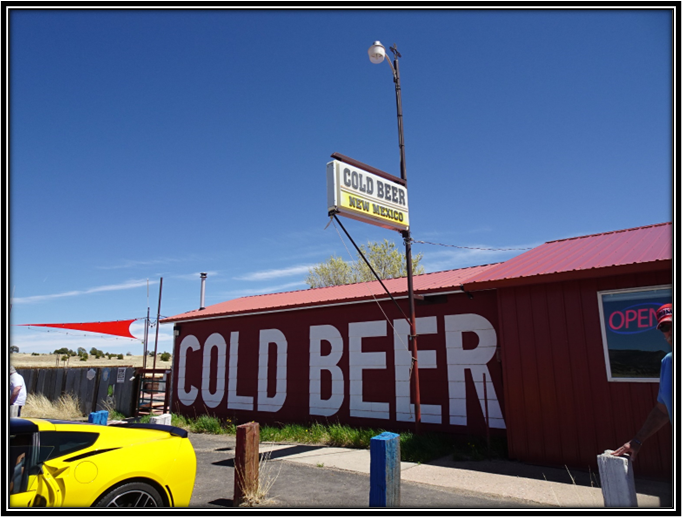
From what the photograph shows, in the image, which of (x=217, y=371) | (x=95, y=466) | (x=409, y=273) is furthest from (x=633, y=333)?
(x=217, y=371)

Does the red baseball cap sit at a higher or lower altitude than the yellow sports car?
higher

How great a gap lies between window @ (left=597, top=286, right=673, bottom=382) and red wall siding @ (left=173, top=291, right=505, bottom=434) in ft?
7.30

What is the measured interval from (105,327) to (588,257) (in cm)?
1969

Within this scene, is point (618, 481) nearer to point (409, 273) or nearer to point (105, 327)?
point (409, 273)

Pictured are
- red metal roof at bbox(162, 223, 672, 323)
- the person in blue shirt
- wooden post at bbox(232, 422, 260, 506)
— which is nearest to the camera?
the person in blue shirt

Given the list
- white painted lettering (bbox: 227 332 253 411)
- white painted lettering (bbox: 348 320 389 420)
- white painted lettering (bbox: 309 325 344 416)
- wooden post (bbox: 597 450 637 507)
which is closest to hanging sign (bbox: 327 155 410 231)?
white painted lettering (bbox: 348 320 389 420)

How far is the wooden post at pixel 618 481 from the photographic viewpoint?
3.65 meters

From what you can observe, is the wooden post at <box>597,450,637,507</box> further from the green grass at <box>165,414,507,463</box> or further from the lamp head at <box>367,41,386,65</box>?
the lamp head at <box>367,41,386,65</box>

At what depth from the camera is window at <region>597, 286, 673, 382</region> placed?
7.10m

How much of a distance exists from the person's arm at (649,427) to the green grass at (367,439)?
4.91 metres

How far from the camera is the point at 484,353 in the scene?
966 cm

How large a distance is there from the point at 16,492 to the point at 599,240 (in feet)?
33.4
